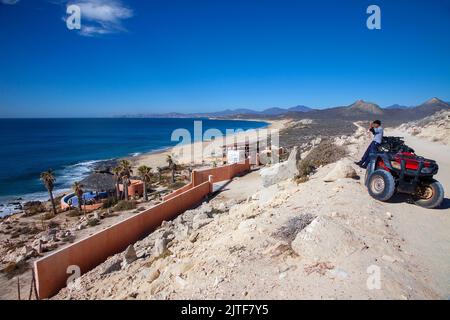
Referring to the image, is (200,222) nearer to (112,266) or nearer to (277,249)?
(112,266)

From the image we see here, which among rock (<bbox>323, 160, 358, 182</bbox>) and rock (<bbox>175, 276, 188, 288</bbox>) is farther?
rock (<bbox>323, 160, 358, 182</bbox>)

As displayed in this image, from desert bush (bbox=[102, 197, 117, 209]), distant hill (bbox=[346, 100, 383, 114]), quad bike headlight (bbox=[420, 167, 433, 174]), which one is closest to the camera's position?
quad bike headlight (bbox=[420, 167, 433, 174])

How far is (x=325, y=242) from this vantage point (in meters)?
5.55

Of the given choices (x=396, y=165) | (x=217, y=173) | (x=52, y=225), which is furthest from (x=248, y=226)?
(x=52, y=225)

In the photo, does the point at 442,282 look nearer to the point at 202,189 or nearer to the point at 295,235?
the point at 295,235

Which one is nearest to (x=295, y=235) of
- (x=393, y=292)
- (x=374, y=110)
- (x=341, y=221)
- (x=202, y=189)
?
(x=341, y=221)

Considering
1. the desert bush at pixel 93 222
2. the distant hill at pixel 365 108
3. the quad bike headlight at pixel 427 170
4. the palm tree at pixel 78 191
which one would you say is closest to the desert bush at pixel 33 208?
the palm tree at pixel 78 191

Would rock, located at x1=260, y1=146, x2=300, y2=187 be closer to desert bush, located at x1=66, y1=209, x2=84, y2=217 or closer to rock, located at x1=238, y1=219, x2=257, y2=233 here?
rock, located at x1=238, y1=219, x2=257, y2=233

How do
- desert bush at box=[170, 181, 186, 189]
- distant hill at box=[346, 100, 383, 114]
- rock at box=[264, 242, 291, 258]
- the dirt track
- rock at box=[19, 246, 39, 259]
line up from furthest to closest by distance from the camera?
distant hill at box=[346, 100, 383, 114] < desert bush at box=[170, 181, 186, 189] < rock at box=[19, 246, 39, 259] < rock at box=[264, 242, 291, 258] < the dirt track

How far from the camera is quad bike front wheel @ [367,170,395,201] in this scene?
785 cm

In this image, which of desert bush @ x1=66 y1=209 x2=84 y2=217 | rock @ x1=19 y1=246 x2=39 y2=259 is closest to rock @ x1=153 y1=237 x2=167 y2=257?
rock @ x1=19 y1=246 x2=39 y2=259

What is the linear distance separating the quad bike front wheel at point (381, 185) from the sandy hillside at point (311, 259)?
0.75ft

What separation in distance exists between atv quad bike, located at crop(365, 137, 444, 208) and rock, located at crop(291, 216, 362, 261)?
9.62 feet
